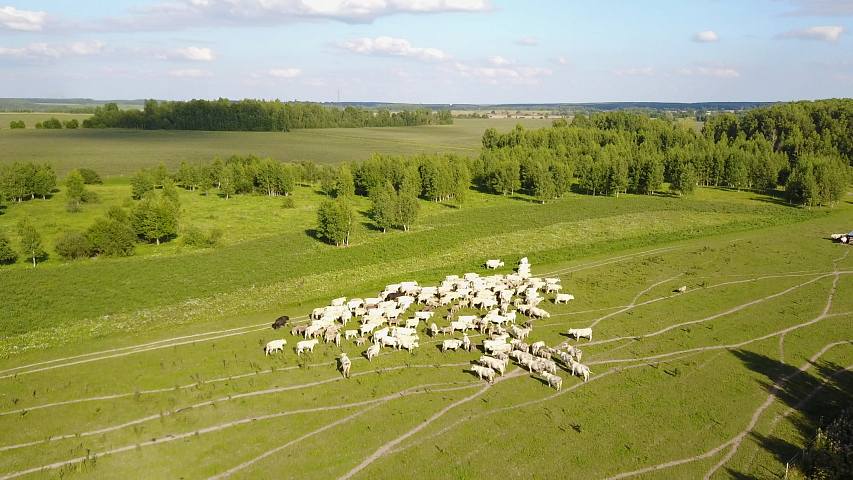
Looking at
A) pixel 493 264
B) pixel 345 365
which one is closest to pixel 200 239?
pixel 493 264

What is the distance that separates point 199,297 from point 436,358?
2266 centimetres

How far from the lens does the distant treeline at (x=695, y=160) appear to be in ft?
302

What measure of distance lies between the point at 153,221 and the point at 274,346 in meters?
36.9

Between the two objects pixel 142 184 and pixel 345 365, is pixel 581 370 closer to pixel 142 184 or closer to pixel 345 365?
pixel 345 365

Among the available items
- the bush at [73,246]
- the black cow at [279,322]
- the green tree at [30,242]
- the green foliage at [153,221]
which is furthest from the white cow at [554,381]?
the green tree at [30,242]

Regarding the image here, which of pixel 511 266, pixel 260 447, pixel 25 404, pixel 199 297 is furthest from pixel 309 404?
pixel 511 266

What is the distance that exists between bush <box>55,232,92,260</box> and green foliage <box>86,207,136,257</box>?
486 mm

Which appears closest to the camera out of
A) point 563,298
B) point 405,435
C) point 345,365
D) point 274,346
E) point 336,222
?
point 405,435

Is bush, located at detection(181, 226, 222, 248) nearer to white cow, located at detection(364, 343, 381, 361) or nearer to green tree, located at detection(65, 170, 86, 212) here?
green tree, located at detection(65, 170, 86, 212)

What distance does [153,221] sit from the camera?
58.8 metres

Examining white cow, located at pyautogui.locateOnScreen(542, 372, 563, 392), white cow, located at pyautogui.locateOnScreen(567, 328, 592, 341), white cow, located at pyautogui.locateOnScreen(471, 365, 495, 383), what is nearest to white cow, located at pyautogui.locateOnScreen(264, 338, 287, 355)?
white cow, located at pyautogui.locateOnScreen(471, 365, 495, 383)

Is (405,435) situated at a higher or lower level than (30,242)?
lower

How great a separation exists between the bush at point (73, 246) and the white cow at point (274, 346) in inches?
1330

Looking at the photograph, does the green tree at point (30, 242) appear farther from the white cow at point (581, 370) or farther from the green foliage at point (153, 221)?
the white cow at point (581, 370)
